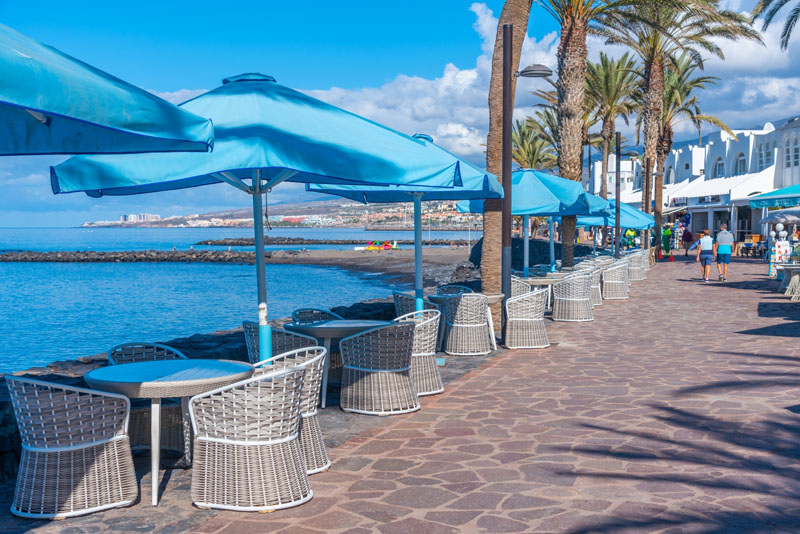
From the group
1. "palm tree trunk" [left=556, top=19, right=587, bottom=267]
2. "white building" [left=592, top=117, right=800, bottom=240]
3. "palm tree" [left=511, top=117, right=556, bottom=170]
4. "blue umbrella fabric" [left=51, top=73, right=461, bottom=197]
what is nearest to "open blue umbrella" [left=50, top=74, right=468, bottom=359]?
"blue umbrella fabric" [left=51, top=73, right=461, bottom=197]

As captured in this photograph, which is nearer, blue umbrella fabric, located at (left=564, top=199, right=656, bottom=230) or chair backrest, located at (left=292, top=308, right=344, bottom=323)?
chair backrest, located at (left=292, top=308, right=344, bottom=323)

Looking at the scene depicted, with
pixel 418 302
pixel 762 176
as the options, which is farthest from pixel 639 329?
pixel 762 176

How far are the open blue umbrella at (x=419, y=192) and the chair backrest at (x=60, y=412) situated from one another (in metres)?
3.94

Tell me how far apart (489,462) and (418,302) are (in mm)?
4012

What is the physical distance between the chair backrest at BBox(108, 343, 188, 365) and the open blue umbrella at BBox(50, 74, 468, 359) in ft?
2.61

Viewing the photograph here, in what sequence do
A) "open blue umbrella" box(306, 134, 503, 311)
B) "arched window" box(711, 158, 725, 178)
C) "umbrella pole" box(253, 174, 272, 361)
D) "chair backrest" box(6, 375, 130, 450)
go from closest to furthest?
"chair backrest" box(6, 375, 130, 450), "umbrella pole" box(253, 174, 272, 361), "open blue umbrella" box(306, 134, 503, 311), "arched window" box(711, 158, 725, 178)

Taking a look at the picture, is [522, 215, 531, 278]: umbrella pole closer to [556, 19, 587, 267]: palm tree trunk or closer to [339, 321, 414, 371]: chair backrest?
[556, 19, 587, 267]: palm tree trunk

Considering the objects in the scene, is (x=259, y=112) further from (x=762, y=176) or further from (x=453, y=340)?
(x=762, y=176)

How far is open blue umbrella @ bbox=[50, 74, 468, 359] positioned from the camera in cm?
465

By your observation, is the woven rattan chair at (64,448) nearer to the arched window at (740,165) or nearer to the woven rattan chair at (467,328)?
the woven rattan chair at (467,328)

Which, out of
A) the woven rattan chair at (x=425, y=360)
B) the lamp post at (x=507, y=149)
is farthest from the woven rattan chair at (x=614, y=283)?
the woven rattan chair at (x=425, y=360)

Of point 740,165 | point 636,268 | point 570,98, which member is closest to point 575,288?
point 570,98

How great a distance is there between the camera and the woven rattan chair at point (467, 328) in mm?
9883

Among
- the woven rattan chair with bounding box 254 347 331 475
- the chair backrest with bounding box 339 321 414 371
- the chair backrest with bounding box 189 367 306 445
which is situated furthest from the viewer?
the chair backrest with bounding box 339 321 414 371
